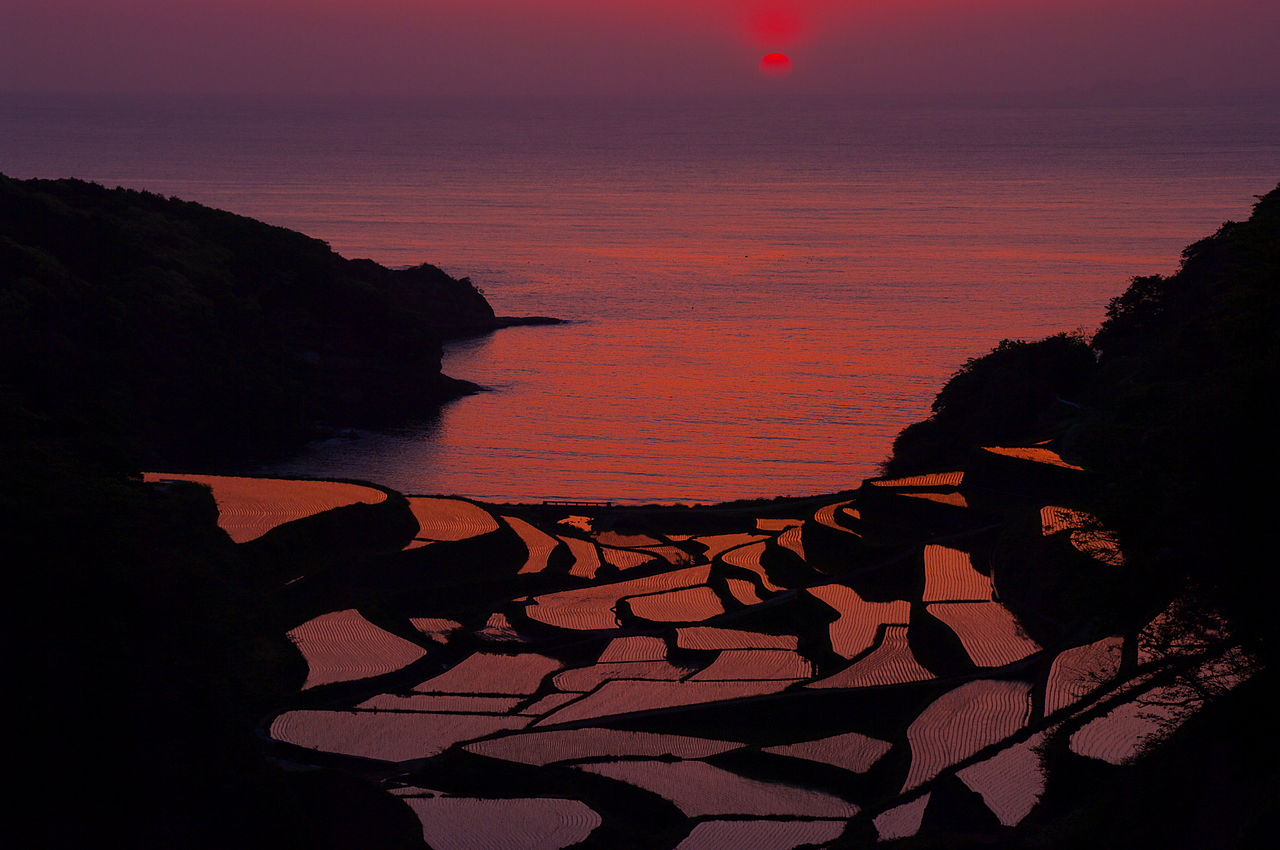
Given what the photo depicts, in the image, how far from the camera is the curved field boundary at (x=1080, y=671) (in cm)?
2320

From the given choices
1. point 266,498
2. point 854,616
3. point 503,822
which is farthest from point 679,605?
point 503,822

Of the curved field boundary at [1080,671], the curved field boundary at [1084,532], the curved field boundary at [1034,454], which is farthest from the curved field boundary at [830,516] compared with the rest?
the curved field boundary at [1080,671]

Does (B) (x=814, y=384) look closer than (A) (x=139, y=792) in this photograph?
No

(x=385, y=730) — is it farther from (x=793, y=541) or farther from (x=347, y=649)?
(x=793, y=541)

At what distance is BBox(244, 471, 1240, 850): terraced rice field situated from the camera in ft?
67.9

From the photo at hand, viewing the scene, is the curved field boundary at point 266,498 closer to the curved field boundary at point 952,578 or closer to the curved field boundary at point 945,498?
the curved field boundary at point 945,498

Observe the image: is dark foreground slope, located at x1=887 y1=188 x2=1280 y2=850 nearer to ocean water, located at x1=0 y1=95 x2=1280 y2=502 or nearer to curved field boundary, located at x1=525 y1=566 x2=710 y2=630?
curved field boundary, located at x1=525 y1=566 x2=710 y2=630

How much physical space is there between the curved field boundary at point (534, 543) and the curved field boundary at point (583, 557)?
0.68 metres

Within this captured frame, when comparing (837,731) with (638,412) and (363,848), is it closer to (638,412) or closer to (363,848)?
(363,848)

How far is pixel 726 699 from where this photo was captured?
82.7 feet

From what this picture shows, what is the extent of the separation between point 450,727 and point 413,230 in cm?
12036

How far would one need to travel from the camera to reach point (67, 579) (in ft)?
62.6

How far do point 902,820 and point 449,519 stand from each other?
919 inches

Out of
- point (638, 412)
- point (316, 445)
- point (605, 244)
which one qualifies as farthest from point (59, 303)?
point (605, 244)
